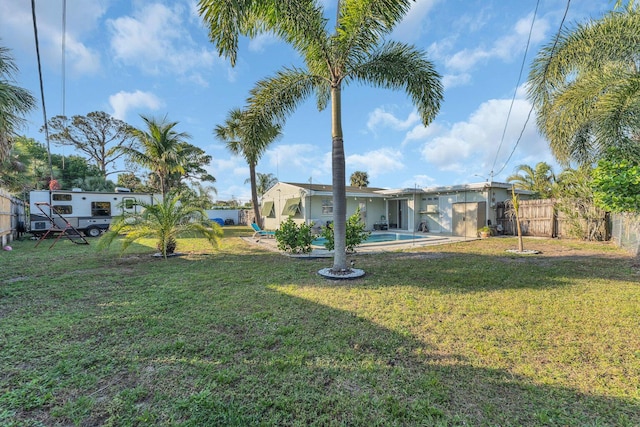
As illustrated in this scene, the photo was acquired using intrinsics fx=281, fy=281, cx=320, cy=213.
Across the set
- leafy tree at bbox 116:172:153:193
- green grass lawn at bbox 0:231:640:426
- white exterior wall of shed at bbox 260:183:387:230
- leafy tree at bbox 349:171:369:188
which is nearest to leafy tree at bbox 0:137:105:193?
leafy tree at bbox 116:172:153:193

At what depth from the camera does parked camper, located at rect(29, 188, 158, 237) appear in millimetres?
16188

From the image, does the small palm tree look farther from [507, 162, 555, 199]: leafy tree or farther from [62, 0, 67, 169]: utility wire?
[507, 162, 555, 199]: leafy tree

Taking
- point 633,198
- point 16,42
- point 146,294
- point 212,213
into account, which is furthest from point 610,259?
point 212,213

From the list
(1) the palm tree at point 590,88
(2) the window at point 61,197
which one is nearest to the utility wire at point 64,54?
(2) the window at point 61,197

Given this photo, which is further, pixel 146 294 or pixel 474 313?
pixel 146 294

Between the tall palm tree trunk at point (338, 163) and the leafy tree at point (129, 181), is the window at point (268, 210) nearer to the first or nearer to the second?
the tall palm tree trunk at point (338, 163)

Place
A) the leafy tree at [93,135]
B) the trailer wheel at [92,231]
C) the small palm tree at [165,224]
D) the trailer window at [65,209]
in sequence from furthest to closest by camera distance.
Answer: the leafy tree at [93,135] < the trailer wheel at [92,231] < the trailer window at [65,209] < the small palm tree at [165,224]

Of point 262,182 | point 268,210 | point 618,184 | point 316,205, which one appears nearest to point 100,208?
point 268,210

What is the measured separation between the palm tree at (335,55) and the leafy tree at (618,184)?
394 cm

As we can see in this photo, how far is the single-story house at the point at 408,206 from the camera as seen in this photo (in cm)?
1665

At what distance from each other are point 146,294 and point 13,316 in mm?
1872

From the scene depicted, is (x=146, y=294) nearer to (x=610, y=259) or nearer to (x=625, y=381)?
(x=625, y=381)

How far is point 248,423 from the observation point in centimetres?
233

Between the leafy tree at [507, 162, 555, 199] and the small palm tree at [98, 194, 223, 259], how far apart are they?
61.9 feet
